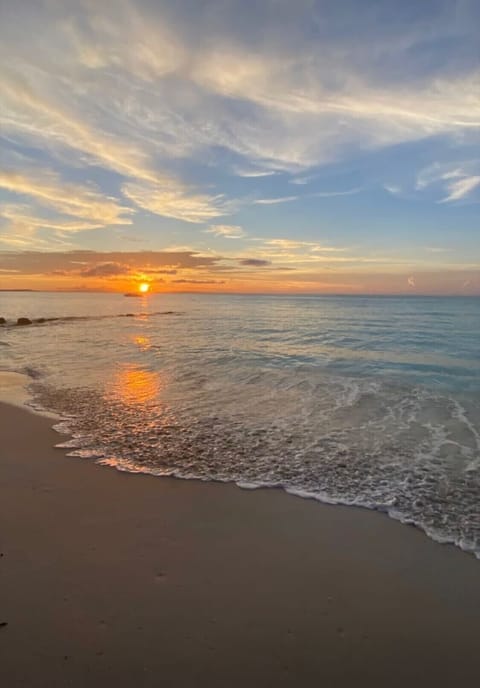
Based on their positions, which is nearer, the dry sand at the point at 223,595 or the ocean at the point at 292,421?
the dry sand at the point at 223,595

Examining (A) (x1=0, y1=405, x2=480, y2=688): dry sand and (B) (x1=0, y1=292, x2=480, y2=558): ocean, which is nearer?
(A) (x1=0, y1=405, x2=480, y2=688): dry sand

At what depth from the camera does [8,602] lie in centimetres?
387

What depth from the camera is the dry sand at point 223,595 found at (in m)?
3.30

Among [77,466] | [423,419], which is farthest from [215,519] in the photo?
[423,419]

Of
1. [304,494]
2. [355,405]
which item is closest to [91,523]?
[304,494]

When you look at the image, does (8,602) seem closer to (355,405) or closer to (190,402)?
(190,402)

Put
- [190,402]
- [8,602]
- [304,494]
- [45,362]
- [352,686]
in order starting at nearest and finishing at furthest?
[352,686], [8,602], [304,494], [190,402], [45,362]

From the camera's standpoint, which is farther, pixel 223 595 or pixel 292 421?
pixel 292 421

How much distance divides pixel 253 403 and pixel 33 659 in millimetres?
8819

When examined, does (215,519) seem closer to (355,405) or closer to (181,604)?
(181,604)

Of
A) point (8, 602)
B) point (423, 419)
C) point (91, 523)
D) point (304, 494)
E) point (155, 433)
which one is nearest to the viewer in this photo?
point (8, 602)

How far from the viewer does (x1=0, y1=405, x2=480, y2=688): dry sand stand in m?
3.30

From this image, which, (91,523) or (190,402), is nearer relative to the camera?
(91,523)

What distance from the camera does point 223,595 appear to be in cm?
406
